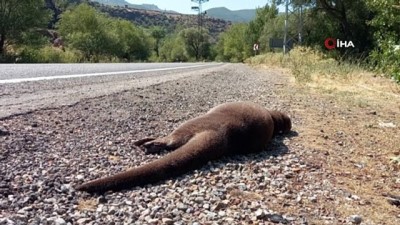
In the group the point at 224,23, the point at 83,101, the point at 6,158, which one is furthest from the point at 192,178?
the point at 224,23

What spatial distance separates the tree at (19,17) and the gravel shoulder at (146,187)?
25.9 metres

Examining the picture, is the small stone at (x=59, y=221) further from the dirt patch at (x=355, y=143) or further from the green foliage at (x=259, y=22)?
the green foliage at (x=259, y=22)

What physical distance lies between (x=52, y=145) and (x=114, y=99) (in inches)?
110

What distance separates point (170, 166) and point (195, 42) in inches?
3880

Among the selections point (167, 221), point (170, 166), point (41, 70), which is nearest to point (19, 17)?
point (41, 70)

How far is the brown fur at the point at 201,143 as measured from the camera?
8.99 ft

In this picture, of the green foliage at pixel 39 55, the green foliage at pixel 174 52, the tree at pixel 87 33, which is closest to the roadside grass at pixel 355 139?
the green foliage at pixel 39 55

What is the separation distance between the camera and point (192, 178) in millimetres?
2992

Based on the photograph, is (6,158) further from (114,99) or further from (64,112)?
(114,99)

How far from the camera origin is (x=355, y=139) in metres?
4.93

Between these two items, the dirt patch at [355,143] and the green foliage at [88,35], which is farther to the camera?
the green foliage at [88,35]

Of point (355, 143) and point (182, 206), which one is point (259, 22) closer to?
point (355, 143)

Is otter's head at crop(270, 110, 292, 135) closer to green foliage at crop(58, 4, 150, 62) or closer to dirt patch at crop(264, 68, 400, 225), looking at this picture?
dirt patch at crop(264, 68, 400, 225)

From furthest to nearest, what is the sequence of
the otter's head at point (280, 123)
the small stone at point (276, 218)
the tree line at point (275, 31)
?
the tree line at point (275, 31)
the otter's head at point (280, 123)
the small stone at point (276, 218)
